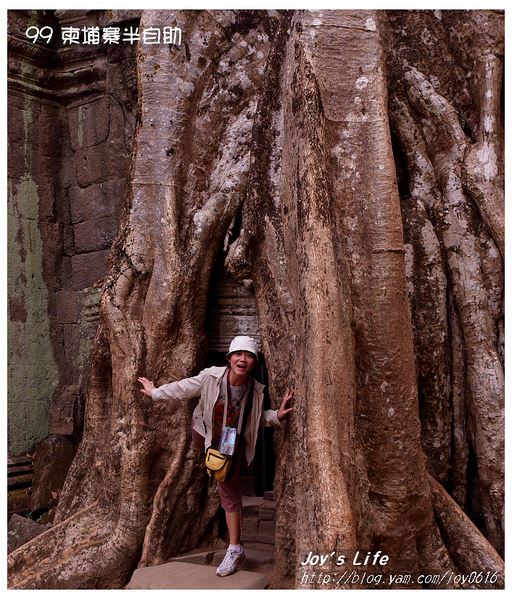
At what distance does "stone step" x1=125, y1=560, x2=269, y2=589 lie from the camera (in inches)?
123

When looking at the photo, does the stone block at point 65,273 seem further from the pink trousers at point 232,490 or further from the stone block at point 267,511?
the pink trousers at point 232,490

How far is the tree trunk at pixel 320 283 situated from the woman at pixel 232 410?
0.17 meters

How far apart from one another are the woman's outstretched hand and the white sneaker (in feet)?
2.19

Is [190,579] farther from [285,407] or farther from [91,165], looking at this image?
[91,165]

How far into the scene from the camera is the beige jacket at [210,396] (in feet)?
10.8

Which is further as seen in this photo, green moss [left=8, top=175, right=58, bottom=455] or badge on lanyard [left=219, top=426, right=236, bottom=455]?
green moss [left=8, top=175, right=58, bottom=455]

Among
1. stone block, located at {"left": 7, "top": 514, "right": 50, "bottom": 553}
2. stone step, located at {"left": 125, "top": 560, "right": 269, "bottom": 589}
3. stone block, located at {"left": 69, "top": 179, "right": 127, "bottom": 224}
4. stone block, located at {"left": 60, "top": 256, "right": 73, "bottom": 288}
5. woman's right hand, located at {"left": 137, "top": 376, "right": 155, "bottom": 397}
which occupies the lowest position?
stone block, located at {"left": 7, "top": 514, "right": 50, "bottom": 553}

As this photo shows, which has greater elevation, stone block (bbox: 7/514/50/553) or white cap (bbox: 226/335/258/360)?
white cap (bbox: 226/335/258/360)

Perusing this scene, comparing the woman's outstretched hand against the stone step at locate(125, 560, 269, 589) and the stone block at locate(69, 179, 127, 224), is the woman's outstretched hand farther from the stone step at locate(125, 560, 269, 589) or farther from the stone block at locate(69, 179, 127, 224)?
the stone block at locate(69, 179, 127, 224)

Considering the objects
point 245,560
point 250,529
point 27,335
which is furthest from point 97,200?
point 245,560

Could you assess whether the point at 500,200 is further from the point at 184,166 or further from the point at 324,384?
the point at 184,166

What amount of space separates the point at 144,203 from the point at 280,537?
Answer: 6.05 ft

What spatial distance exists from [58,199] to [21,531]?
8.42 feet

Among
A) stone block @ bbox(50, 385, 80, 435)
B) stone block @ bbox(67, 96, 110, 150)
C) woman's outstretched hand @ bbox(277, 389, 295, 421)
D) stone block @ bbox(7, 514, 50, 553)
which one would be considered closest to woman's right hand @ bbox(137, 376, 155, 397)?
woman's outstretched hand @ bbox(277, 389, 295, 421)
